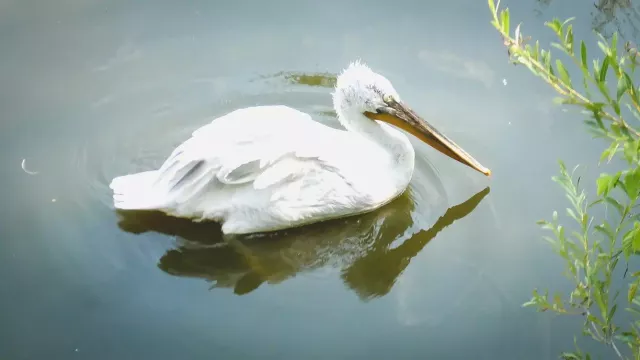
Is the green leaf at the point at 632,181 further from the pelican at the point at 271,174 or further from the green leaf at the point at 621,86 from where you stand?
the pelican at the point at 271,174

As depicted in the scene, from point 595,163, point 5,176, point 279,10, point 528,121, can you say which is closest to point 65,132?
point 5,176

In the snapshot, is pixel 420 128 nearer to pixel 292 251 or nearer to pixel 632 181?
pixel 292 251

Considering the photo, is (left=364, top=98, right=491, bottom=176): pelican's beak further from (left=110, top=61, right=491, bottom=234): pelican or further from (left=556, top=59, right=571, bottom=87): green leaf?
(left=556, top=59, right=571, bottom=87): green leaf

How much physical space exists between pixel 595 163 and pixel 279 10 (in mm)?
1797

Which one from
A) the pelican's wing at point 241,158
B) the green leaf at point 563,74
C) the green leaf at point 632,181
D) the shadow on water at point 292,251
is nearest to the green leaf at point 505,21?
the green leaf at point 563,74

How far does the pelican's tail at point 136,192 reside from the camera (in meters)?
2.94

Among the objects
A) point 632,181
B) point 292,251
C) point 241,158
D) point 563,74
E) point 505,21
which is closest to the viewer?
point 632,181

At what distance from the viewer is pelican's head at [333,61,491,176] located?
3.12 metres

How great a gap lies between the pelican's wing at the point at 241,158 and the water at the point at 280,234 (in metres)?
0.23

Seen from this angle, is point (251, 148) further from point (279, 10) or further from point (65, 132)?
point (279, 10)

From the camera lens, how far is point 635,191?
1.54 metres

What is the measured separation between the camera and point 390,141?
3170 millimetres

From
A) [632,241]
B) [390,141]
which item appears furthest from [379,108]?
[632,241]

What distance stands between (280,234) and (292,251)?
0.33 feet
